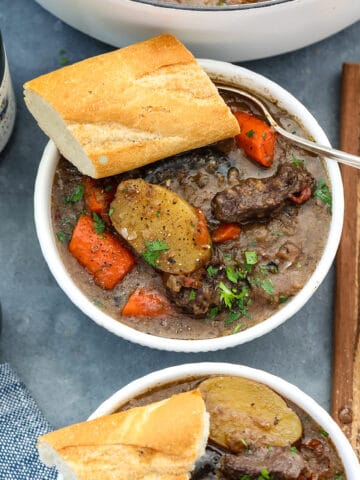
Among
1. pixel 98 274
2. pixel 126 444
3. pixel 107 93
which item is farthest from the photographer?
pixel 98 274

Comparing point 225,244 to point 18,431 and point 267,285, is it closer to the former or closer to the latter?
point 267,285

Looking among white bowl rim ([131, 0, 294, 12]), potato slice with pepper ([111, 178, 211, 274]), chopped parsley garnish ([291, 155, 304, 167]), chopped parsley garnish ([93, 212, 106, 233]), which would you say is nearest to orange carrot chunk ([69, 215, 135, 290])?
chopped parsley garnish ([93, 212, 106, 233])

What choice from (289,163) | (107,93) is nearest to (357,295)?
(289,163)

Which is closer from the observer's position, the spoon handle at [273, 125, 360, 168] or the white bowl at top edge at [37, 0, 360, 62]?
the white bowl at top edge at [37, 0, 360, 62]

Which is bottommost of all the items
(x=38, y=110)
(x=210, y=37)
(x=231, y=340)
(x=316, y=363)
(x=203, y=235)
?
(x=316, y=363)

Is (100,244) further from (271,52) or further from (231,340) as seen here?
(271,52)

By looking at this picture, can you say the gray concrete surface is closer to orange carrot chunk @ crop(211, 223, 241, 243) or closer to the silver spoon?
the silver spoon
